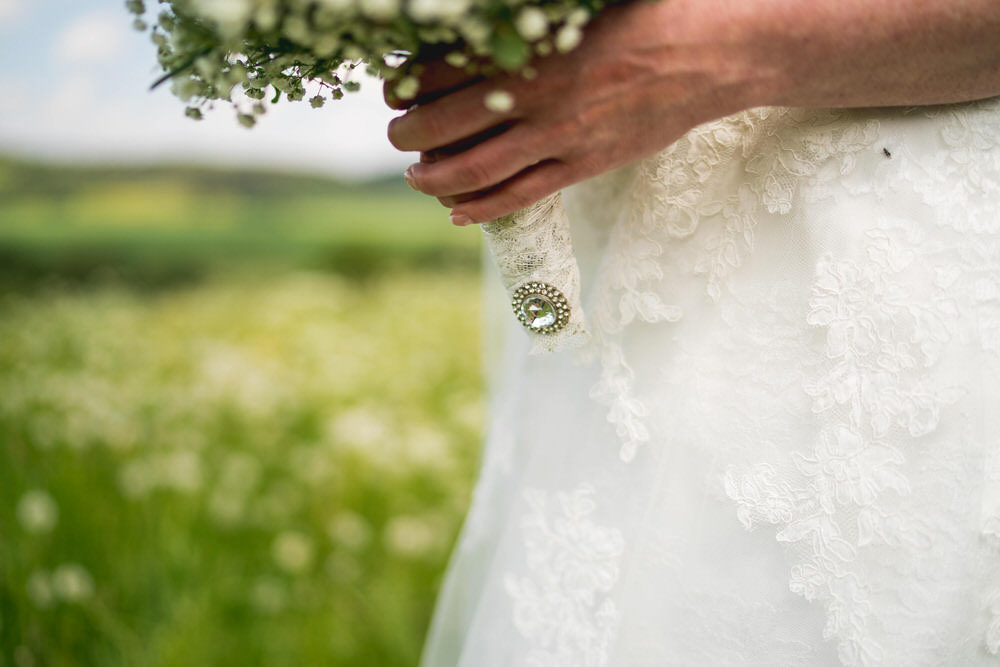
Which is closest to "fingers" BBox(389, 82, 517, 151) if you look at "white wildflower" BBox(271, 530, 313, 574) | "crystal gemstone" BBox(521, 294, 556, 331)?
"crystal gemstone" BBox(521, 294, 556, 331)

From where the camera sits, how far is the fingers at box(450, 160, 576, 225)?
814mm

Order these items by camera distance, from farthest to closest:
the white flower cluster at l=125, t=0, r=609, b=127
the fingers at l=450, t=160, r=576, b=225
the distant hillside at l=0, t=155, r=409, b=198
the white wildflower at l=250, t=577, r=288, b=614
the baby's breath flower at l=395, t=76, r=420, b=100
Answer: the distant hillside at l=0, t=155, r=409, b=198 < the white wildflower at l=250, t=577, r=288, b=614 < the fingers at l=450, t=160, r=576, b=225 < the baby's breath flower at l=395, t=76, r=420, b=100 < the white flower cluster at l=125, t=0, r=609, b=127

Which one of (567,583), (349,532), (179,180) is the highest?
(179,180)

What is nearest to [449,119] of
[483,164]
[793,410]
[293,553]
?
[483,164]

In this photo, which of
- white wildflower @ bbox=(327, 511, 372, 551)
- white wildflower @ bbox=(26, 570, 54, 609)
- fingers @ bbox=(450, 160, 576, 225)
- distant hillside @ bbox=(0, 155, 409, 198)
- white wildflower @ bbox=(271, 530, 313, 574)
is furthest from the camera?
distant hillside @ bbox=(0, 155, 409, 198)

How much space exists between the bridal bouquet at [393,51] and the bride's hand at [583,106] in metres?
0.03

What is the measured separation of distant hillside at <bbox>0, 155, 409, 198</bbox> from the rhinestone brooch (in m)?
4.71

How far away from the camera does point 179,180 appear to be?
5039 millimetres

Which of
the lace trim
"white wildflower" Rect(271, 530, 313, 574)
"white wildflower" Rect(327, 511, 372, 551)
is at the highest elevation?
the lace trim

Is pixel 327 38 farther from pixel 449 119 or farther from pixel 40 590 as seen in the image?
pixel 40 590

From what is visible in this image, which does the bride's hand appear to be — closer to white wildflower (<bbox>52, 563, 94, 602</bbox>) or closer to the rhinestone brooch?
the rhinestone brooch

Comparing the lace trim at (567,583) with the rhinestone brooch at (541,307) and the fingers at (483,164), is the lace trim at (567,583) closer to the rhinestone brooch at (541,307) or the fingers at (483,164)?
the rhinestone brooch at (541,307)

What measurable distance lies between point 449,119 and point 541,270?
0.81 ft

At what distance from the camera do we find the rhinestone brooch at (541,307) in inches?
36.6
